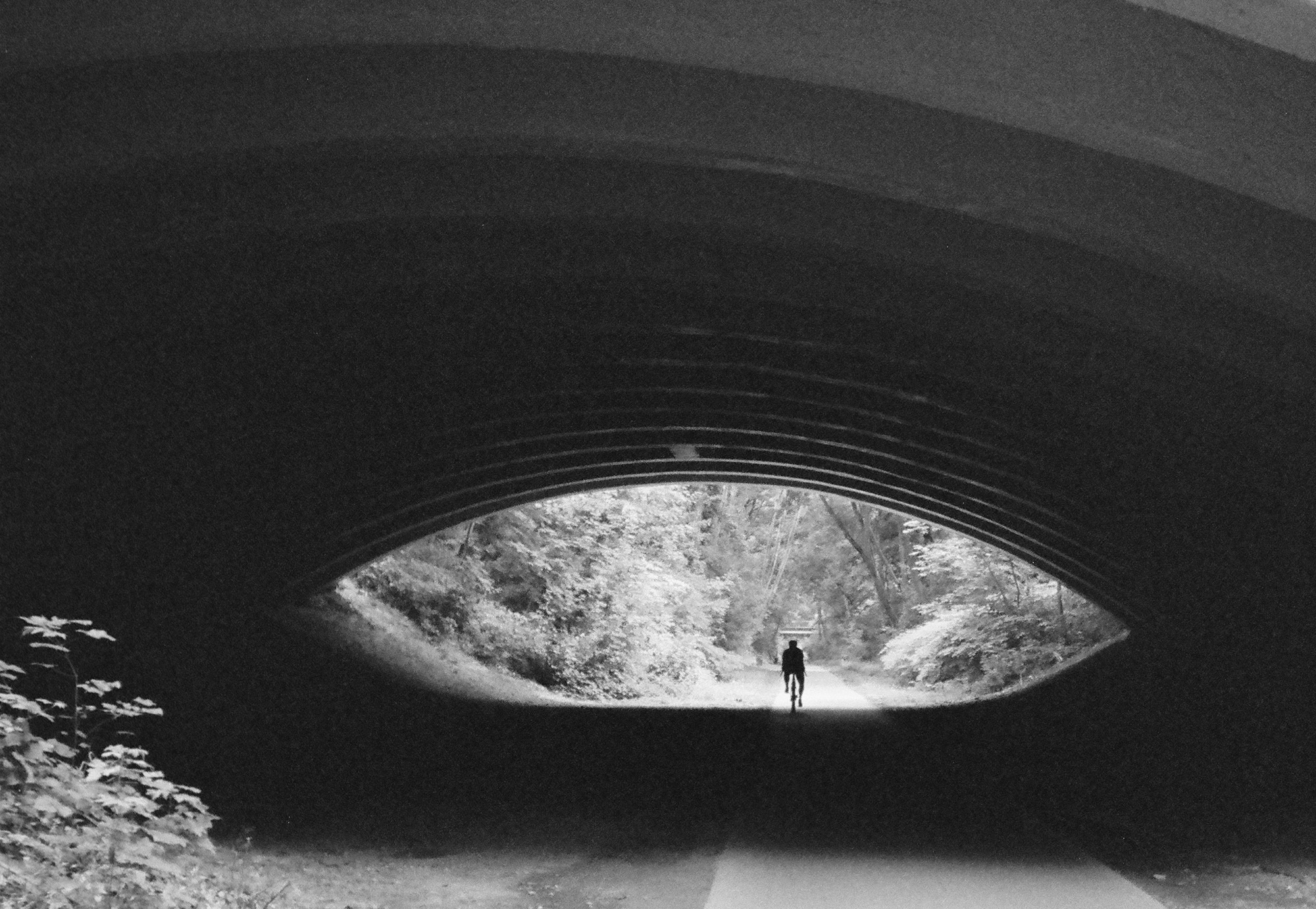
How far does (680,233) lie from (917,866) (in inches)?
206

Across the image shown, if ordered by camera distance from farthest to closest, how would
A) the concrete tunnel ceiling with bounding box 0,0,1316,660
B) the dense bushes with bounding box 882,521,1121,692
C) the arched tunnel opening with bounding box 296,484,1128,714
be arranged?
the dense bushes with bounding box 882,521,1121,692 < the arched tunnel opening with bounding box 296,484,1128,714 < the concrete tunnel ceiling with bounding box 0,0,1316,660

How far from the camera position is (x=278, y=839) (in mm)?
9805

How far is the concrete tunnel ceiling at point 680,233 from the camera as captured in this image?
21.4 feet

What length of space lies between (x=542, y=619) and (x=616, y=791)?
18280 mm

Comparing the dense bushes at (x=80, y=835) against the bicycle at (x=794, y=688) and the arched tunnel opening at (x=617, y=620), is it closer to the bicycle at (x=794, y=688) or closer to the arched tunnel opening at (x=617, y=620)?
the arched tunnel opening at (x=617, y=620)

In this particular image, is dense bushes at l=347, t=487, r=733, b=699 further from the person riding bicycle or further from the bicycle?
the person riding bicycle

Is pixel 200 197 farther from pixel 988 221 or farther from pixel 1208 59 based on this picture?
pixel 1208 59

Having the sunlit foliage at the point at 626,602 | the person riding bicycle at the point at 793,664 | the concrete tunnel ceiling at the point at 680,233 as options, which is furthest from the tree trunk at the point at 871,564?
the concrete tunnel ceiling at the point at 680,233

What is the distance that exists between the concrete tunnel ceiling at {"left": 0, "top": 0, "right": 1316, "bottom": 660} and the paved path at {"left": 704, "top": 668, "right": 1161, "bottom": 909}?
169 inches

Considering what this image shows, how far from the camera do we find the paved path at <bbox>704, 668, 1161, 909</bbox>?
25.7ft

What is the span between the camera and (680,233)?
33.8 ft

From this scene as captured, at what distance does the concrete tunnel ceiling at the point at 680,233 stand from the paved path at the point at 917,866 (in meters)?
4.29

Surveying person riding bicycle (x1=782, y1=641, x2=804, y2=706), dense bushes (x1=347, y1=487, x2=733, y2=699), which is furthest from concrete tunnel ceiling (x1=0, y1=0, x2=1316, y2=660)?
dense bushes (x1=347, y1=487, x2=733, y2=699)

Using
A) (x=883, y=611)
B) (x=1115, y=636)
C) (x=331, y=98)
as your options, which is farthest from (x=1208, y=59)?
(x=883, y=611)
